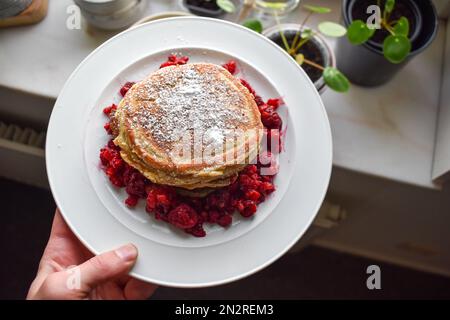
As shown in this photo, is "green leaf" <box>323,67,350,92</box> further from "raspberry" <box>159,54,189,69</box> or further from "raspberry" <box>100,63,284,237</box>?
"raspberry" <box>159,54,189,69</box>

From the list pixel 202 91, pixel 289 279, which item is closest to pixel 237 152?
pixel 202 91

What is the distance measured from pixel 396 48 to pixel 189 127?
0.43 metres

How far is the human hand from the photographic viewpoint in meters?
0.77

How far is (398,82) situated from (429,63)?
9cm

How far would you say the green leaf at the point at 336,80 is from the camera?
912 millimetres

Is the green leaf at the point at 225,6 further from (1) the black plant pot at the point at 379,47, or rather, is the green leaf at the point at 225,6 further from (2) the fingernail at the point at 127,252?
(2) the fingernail at the point at 127,252

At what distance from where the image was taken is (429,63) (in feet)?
3.70

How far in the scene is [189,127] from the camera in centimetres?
79

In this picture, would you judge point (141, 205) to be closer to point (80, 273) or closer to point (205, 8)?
point (80, 273)

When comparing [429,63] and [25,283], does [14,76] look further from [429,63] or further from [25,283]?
[429,63]

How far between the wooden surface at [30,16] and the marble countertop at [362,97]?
0.05 feet

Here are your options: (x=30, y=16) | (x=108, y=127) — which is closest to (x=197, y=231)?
(x=108, y=127)

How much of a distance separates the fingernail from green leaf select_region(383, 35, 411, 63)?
607mm
